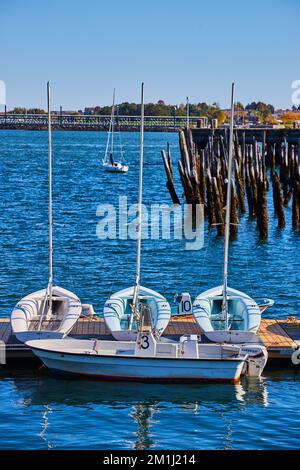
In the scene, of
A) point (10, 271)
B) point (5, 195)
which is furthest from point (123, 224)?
point (5, 195)

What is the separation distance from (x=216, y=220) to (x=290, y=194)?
998 centimetres

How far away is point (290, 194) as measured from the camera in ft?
174

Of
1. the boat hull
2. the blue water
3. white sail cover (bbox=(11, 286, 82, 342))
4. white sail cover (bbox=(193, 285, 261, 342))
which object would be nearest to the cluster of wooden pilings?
the blue water

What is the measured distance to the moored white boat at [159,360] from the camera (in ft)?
76.0

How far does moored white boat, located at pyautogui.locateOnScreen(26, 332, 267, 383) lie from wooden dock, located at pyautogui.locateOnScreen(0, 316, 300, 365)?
822 mm

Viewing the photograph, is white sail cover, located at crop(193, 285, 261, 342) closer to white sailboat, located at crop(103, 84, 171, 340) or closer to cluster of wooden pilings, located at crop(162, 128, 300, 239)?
white sailboat, located at crop(103, 84, 171, 340)

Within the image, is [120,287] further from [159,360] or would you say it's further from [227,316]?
[159,360]

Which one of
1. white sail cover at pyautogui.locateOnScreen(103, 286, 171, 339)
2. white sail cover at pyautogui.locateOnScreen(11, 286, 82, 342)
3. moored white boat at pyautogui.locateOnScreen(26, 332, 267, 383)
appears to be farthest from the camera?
white sail cover at pyautogui.locateOnScreen(103, 286, 171, 339)

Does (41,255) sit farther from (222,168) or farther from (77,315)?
(77,315)

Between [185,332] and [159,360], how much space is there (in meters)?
2.54

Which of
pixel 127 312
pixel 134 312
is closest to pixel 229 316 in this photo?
pixel 134 312

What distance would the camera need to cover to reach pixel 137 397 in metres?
22.8

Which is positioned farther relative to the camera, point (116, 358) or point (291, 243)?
point (291, 243)

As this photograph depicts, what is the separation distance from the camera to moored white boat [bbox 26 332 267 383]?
23172 mm
